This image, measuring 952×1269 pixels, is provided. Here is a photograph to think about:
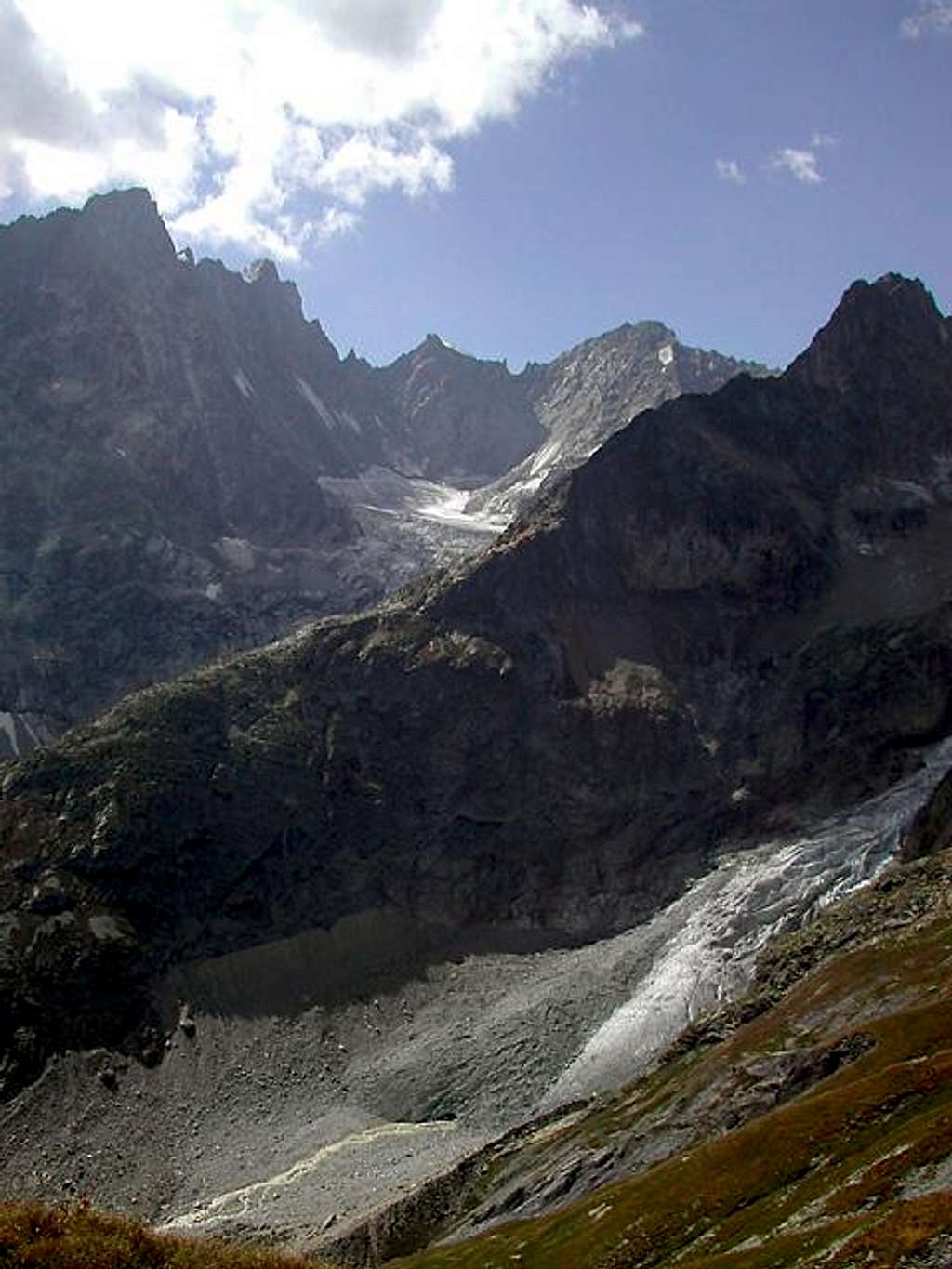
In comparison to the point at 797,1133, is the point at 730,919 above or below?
below

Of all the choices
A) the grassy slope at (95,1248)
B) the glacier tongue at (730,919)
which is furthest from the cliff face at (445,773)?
the grassy slope at (95,1248)

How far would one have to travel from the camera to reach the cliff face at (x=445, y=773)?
490 feet

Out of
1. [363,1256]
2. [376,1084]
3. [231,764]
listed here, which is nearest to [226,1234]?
[363,1256]

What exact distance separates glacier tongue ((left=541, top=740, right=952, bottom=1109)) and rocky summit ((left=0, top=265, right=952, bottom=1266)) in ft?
1.58

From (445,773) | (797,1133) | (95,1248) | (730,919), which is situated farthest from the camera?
(445,773)

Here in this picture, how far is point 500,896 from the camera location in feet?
517

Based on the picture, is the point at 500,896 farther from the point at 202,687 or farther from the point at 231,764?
the point at 202,687

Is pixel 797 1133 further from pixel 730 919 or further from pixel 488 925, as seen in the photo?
pixel 488 925

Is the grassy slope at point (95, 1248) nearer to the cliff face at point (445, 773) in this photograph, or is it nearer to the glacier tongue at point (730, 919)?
the glacier tongue at point (730, 919)

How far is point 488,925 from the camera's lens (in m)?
153

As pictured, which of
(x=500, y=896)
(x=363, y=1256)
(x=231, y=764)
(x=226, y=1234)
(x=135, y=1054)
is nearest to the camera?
(x=363, y=1256)

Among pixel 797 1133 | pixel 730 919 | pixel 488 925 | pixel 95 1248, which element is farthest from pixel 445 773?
pixel 95 1248

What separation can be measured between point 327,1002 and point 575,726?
59023 millimetres

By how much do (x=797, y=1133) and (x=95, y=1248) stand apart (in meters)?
34.2
